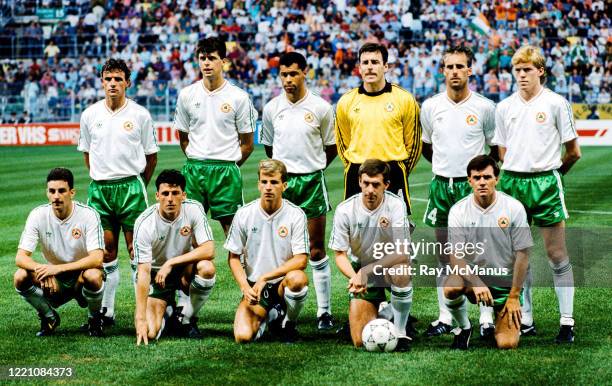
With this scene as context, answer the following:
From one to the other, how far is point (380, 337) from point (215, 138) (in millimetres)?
2482

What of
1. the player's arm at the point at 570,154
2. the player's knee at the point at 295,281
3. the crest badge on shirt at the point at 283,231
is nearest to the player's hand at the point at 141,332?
the player's knee at the point at 295,281

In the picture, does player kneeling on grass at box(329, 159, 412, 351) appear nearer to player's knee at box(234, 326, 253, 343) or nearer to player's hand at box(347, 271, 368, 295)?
player's hand at box(347, 271, 368, 295)

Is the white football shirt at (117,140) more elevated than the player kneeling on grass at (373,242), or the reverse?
the white football shirt at (117,140)

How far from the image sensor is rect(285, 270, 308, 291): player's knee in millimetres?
6707

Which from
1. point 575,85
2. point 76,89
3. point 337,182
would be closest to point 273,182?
point 337,182

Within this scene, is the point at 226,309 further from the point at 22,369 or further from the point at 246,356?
the point at 22,369

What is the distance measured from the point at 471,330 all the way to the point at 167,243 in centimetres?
233

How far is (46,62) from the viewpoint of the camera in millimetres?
32062

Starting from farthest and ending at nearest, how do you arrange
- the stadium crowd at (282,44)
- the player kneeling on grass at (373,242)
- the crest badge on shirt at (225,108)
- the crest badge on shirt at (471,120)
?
the stadium crowd at (282,44) → the crest badge on shirt at (225,108) → the crest badge on shirt at (471,120) → the player kneeling on grass at (373,242)

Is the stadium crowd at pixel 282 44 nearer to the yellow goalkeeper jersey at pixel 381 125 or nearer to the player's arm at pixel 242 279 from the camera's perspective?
the yellow goalkeeper jersey at pixel 381 125

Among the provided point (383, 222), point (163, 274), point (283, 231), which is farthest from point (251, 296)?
point (383, 222)

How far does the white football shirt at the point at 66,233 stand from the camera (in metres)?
7.00

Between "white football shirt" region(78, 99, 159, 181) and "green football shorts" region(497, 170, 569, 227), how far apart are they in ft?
9.81

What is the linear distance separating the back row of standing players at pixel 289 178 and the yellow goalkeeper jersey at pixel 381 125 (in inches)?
0.4
